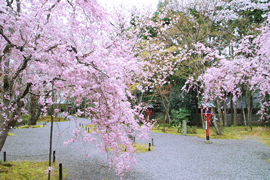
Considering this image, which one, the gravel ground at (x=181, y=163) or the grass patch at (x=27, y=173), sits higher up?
the grass patch at (x=27, y=173)

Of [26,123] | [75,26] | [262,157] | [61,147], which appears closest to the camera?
[75,26]

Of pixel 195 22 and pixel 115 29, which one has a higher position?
pixel 195 22

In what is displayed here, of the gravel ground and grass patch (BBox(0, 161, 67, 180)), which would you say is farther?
the gravel ground

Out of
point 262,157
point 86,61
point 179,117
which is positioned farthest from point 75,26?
point 179,117

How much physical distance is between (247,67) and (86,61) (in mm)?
4678

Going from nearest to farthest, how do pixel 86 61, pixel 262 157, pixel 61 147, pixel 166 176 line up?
pixel 86 61 → pixel 166 176 → pixel 262 157 → pixel 61 147

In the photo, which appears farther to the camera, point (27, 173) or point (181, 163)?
point (181, 163)

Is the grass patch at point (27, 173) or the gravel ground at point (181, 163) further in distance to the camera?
the gravel ground at point (181, 163)

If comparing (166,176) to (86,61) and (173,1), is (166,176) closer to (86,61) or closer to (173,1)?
(86,61)

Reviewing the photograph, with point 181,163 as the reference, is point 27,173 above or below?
above

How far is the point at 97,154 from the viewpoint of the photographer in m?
7.14

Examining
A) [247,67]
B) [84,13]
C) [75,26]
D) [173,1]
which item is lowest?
[247,67]

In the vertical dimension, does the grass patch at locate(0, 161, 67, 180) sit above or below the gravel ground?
above

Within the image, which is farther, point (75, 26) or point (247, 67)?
point (247, 67)
